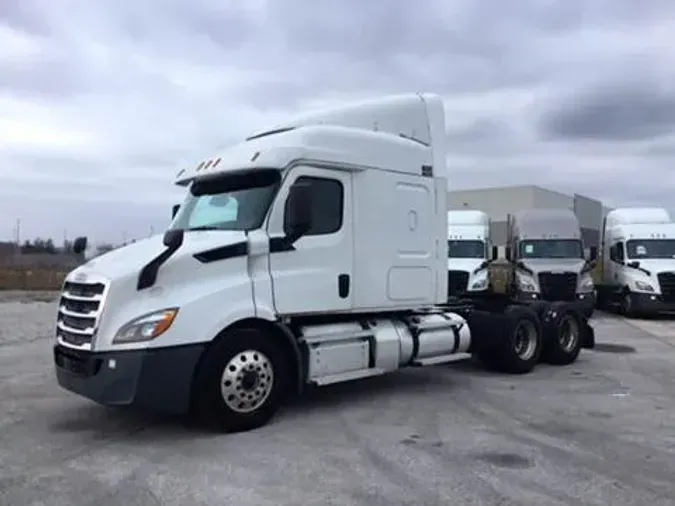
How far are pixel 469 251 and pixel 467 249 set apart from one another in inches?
4.0

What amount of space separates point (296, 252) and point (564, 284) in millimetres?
14703

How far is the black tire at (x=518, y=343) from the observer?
1012 cm

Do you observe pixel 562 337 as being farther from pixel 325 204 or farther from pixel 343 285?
pixel 325 204

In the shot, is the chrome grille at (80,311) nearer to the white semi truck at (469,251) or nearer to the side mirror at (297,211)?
the side mirror at (297,211)

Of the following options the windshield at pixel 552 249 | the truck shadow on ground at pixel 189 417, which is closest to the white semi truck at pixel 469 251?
the windshield at pixel 552 249

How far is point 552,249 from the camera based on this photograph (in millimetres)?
21422

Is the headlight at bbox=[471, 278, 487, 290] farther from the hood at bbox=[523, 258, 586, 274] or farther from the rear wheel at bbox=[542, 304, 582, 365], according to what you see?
the rear wheel at bbox=[542, 304, 582, 365]

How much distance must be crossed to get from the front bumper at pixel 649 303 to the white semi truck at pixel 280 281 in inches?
502

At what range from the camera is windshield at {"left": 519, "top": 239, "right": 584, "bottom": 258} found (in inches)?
837

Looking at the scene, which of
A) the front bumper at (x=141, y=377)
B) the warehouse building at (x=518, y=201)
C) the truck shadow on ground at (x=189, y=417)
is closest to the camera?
the front bumper at (x=141, y=377)

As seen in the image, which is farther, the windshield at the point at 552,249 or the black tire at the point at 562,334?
the windshield at the point at 552,249

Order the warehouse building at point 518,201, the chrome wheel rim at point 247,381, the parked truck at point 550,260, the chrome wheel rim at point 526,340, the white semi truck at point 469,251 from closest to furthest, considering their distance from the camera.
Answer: the chrome wheel rim at point 247,381, the chrome wheel rim at point 526,340, the parked truck at point 550,260, the white semi truck at point 469,251, the warehouse building at point 518,201

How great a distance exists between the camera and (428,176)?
29.4 feet

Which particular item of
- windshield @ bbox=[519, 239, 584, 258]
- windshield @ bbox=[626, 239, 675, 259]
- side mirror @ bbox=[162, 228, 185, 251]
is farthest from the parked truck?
side mirror @ bbox=[162, 228, 185, 251]
